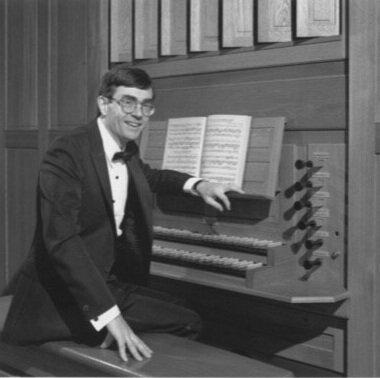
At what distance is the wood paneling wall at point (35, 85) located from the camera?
3.68 metres

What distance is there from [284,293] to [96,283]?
27.7 inches

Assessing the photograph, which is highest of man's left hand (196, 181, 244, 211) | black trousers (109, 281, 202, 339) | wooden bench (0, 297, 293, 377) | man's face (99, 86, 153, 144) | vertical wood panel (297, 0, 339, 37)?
vertical wood panel (297, 0, 339, 37)

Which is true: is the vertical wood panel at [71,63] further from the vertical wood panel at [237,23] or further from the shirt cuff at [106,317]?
the shirt cuff at [106,317]

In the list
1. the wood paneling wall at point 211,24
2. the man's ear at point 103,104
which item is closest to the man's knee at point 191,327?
the man's ear at point 103,104

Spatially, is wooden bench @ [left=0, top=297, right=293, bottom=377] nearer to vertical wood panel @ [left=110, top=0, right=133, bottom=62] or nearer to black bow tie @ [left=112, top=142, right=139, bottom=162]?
black bow tie @ [left=112, top=142, right=139, bottom=162]

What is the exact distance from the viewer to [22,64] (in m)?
4.20

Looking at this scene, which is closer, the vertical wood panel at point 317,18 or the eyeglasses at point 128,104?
the eyeglasses at point 128,104

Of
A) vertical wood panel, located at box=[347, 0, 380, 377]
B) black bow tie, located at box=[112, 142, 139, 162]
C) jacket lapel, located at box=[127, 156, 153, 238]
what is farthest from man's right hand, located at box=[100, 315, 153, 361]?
vertical wood panel, located at box=[347, 0, 380, 377]

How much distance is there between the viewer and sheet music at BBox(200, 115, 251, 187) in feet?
9.39

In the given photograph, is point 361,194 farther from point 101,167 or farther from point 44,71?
point 44,71

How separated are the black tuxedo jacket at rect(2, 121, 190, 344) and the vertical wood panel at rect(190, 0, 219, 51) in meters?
0.74

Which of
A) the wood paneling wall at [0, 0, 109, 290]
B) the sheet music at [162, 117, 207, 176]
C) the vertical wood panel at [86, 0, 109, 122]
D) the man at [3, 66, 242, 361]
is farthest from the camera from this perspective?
the wood paneling wall at [0, 0, 109, 290]

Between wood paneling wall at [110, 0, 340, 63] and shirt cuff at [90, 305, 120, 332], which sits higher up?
wood paneling wall at [110, 0, 340, 63]

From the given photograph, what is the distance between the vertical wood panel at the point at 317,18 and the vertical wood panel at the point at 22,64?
192cm
